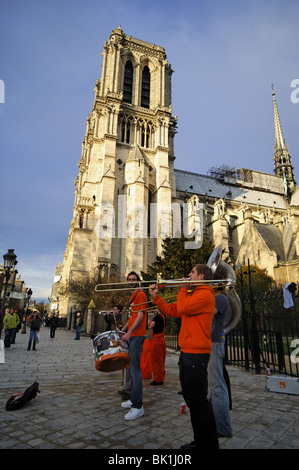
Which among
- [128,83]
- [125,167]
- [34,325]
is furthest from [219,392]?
[128,83]

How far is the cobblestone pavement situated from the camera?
8.54 ft

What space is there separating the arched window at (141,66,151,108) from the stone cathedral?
0.14 metres

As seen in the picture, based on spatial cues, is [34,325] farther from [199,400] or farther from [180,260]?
[180,260]

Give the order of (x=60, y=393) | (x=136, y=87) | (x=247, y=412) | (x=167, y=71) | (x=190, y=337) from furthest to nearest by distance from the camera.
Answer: (x=167, y=71) < (x=136, y=87) < (x=60, y=393) < (x=247, y=412) < (x=190, y=337)

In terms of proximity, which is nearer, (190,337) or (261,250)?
(190,337)

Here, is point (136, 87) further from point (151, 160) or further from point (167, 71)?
point (151, 160)

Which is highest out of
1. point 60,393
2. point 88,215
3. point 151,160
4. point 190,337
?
point 151,160

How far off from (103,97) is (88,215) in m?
15.2

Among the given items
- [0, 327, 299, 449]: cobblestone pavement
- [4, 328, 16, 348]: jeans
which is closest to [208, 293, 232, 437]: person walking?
[0, 327, 299, 449]: cobblestone pavement

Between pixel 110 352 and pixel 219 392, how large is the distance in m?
1.68
